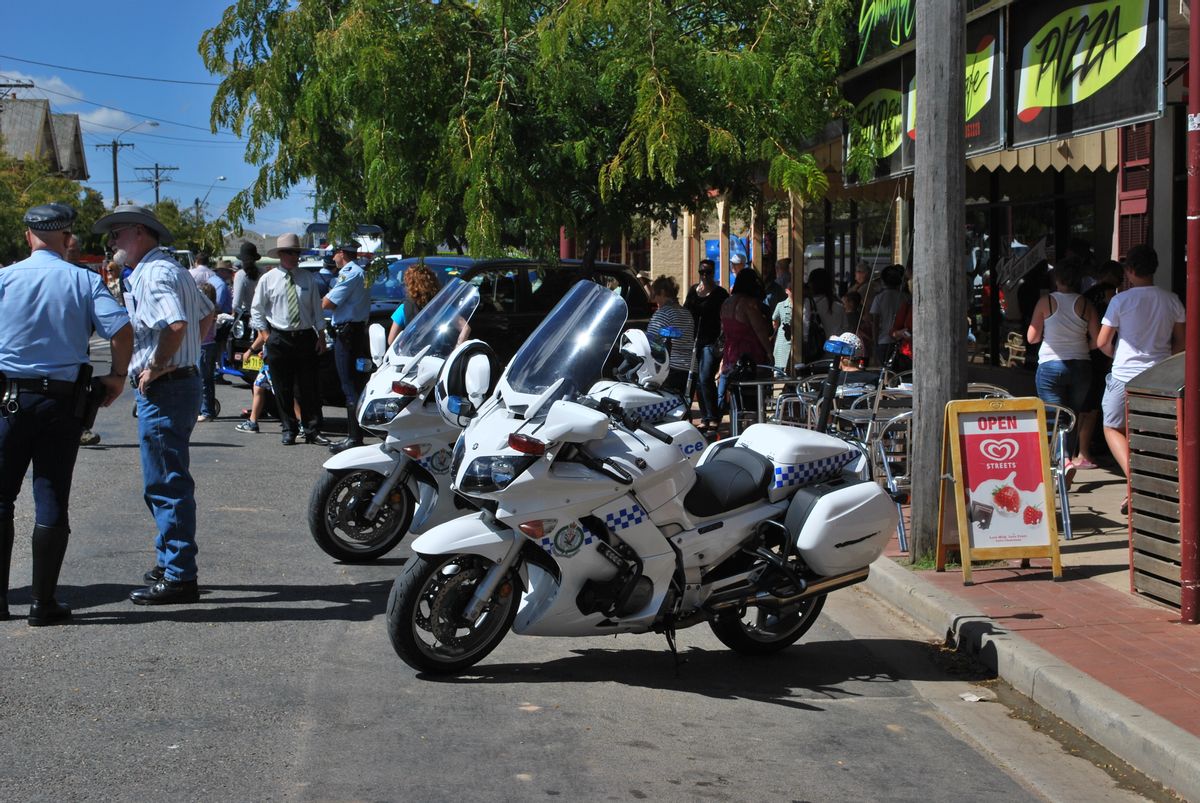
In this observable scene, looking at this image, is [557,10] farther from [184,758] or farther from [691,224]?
[691,224]

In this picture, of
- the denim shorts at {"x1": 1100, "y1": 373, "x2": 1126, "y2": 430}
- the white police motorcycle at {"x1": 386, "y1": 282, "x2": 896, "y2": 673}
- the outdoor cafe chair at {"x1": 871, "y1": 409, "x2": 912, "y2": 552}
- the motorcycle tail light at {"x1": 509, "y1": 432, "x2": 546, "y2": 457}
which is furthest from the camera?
the denim shorts at {"x1": 1100, "y1": 373, "x2": 1126, "y2": 430}

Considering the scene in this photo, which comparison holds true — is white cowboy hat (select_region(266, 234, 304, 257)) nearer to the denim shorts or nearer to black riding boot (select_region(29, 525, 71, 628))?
black riding boot (select_region(29, 525, 71, 628))

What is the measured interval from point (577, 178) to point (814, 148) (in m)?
2.54

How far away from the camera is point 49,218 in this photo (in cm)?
652

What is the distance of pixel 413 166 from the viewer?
1227 centimetres

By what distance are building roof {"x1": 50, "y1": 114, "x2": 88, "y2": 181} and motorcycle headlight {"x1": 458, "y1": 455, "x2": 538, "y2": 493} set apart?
359ft

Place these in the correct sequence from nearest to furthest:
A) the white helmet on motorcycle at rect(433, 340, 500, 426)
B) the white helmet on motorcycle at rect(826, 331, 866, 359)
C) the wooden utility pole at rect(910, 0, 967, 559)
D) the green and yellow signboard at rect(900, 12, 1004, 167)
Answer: the white helmet on motorcycle at rect(433, 340, 500, 426) → the wooden utility pole at rect(910, 0, 967, 559) → the white helmet on motorcycle at rect(826, 331, 866, 359) → the green and yellow signboard at rect(900, 12, 1004, 167)

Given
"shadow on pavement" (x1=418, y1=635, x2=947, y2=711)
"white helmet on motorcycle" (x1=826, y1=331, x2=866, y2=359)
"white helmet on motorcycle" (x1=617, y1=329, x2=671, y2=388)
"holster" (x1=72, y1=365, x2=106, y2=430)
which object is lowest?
"shadow on pavement" (x1=418, y1=635, x2=947, y2=711)

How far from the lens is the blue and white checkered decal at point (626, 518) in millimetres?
5629

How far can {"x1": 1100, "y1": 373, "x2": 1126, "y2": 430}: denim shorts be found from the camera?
9.00m

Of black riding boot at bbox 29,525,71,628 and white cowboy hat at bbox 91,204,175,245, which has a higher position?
white cowboy hat at bbox 91,204,175,245

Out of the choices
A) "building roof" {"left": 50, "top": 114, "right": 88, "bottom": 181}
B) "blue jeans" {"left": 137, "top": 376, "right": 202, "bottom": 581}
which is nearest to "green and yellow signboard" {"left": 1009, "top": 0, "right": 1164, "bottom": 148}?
"blue jeans" {"left": 137, "top": 376, "right": 202, "bottom": 581}

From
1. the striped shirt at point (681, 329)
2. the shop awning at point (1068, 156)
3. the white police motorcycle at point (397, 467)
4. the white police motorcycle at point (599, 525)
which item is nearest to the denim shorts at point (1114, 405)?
the white police motorcycle at point (397, 467)

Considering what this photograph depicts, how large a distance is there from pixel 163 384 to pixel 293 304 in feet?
19.4
